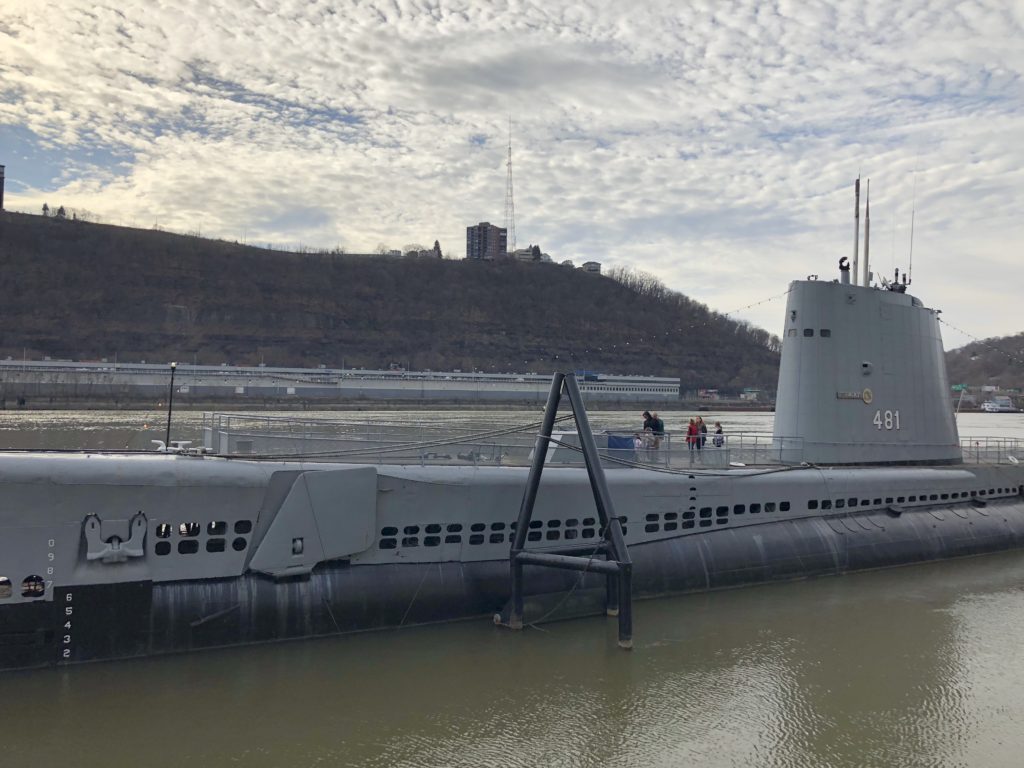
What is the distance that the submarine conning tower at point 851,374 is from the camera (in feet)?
67.7

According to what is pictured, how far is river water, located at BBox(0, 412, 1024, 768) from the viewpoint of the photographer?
34.7ft

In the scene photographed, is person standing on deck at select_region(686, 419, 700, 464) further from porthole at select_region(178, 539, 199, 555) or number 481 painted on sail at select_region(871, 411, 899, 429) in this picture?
porthole at select_region(178, 539, 199, 555)

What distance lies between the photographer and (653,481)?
55.1ft

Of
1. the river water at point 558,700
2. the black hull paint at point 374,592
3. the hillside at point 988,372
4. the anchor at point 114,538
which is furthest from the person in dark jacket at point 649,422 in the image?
the hillside at point 988,372

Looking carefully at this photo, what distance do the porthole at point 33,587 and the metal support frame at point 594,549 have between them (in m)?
6.98

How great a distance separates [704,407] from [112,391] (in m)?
70.8

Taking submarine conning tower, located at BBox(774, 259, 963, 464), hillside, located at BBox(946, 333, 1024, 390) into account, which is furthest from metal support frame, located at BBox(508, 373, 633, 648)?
hillside, located at BBox(946, 333, 1024, 390)

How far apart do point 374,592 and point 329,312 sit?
408 ft

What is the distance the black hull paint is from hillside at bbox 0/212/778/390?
94844 millimetres

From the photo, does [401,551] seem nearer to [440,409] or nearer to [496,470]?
[496,470]

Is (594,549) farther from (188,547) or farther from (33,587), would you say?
(33,587)

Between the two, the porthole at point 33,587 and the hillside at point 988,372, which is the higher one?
the hillside at point 988,372

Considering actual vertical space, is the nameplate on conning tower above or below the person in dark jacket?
A: above

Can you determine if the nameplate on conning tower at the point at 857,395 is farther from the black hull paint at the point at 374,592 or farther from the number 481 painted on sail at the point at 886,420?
the black hull paint at the point at 374,592
